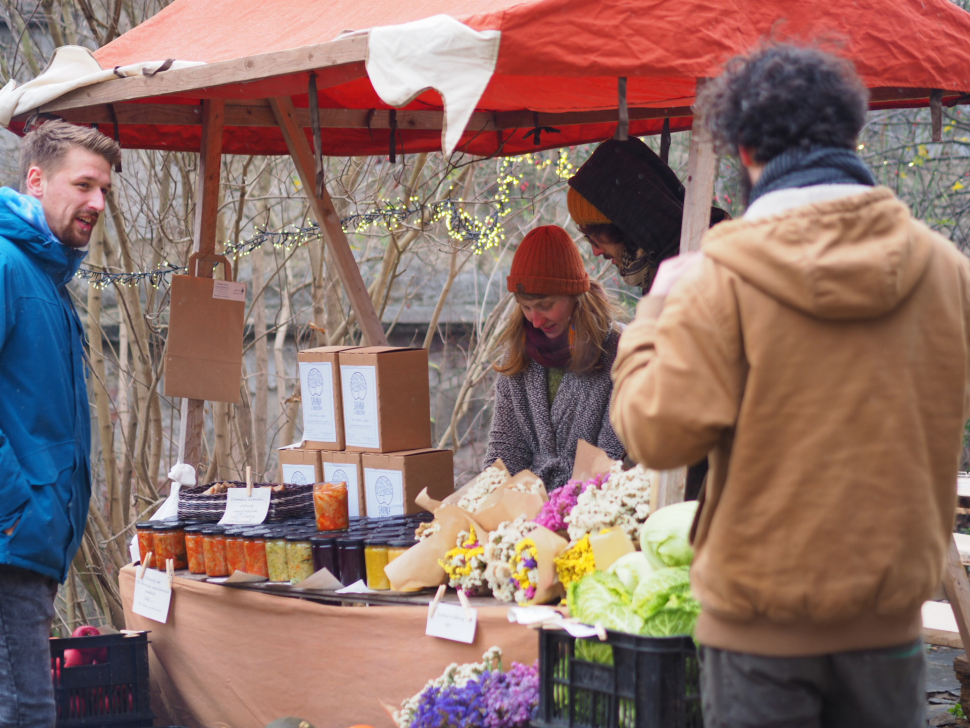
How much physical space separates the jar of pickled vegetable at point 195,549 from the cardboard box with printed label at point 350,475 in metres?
0.48

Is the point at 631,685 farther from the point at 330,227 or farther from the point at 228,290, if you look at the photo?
the point at 228,290

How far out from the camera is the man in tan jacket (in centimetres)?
138

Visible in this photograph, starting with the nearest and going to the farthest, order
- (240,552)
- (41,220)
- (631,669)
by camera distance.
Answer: (631,669) < (41,220) < (240,552)

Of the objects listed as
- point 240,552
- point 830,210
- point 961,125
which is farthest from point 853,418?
point 961,125

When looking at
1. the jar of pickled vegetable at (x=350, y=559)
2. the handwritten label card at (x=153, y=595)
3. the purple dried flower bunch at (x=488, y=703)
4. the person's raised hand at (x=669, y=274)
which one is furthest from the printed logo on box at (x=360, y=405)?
Answer: the person's raised hand at (x=669, y=274)

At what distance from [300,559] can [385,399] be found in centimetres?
61

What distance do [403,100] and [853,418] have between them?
119cm

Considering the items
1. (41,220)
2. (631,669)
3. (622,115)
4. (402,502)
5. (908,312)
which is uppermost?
(622,115)

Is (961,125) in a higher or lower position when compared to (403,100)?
higher

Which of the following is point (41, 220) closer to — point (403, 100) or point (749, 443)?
point (403, 100)

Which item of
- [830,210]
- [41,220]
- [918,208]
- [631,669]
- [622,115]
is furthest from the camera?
[918,208]

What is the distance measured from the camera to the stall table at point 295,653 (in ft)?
8.68

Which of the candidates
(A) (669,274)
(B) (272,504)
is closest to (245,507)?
(B) (272,504)

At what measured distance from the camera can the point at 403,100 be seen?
2.06 meters
